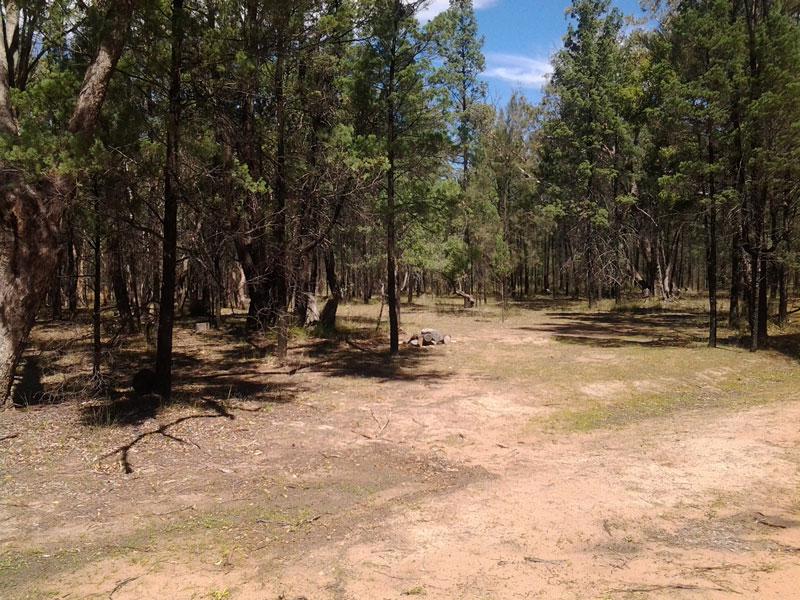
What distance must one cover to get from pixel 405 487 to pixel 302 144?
430 inches

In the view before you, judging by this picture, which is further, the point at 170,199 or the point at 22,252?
the point at 170,199

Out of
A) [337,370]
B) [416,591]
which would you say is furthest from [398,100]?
[416,591]

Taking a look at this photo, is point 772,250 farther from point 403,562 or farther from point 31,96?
point 31,96

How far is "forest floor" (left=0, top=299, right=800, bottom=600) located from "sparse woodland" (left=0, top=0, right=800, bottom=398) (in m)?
2.14

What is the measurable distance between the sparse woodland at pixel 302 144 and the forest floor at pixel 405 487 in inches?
84.3

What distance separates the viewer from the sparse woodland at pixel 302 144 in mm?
8539

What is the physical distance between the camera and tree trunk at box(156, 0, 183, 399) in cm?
853

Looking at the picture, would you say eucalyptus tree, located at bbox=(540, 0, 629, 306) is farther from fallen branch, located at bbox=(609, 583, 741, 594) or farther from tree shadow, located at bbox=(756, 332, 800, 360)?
fallen branch, located at bbox=(609, 583, 741, 594)

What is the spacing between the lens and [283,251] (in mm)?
13336

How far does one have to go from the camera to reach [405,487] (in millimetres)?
6500

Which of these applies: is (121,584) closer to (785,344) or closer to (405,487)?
(405,487)

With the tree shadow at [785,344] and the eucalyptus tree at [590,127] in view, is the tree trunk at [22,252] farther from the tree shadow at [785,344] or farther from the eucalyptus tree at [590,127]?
the eucalyptus tree at [590,127]

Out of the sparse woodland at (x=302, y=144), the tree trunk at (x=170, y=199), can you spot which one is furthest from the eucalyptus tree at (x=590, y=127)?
the tree trunk at (x=170, y=199)

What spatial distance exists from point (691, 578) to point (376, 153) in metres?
10.9
